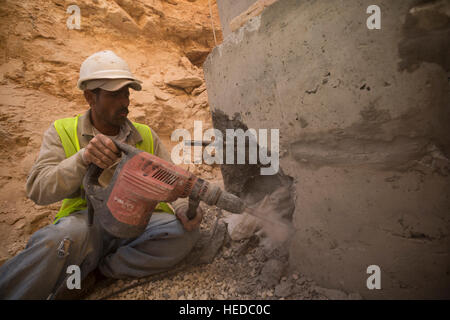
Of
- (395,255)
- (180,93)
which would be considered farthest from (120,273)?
(180,93)

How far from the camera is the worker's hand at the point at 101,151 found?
4.60 ft

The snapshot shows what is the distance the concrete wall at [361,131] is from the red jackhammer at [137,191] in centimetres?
60

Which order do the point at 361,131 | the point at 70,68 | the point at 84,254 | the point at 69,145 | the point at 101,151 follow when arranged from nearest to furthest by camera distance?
the point at 361,131, the point at 101,151, the point at 84,254, the point at 69,145, the point at 70,68

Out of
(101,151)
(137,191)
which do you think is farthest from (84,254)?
(101,151)

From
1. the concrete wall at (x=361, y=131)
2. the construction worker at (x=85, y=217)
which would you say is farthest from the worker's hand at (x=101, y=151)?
the concrete wall at (x=361, y=131)

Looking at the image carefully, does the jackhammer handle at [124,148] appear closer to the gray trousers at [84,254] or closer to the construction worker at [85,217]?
the construction worker at [85,217]

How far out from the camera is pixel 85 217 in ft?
5.35

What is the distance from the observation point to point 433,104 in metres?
0.99

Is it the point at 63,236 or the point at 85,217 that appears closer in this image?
the point at 63,236

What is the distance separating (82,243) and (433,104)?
2175 millimetres

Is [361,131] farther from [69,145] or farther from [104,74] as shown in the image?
[69,145]

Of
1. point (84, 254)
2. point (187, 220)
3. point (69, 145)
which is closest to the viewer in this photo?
point (84, 254)

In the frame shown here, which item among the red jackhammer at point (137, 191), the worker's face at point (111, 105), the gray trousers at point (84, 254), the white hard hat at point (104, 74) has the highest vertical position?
the white hard hat at point (104, 74)

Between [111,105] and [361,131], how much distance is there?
1.72 meters
